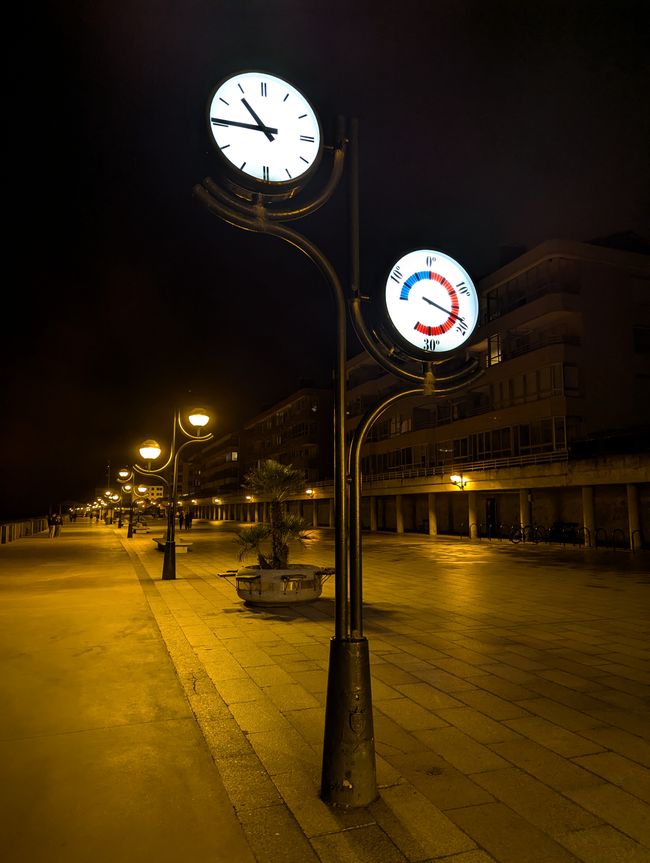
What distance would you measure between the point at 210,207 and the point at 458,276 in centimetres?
172

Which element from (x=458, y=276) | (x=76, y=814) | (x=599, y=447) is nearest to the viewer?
(x=76, y=814)

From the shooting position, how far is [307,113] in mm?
4176

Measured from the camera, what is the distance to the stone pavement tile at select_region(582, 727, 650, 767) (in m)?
4.40

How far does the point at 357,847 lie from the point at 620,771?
82.1 inches

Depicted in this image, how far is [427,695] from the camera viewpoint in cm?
591

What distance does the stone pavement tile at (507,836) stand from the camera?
3113 millimetres

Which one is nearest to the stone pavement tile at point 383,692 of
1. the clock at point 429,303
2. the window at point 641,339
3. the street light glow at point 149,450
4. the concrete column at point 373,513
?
the clock at point 429,303

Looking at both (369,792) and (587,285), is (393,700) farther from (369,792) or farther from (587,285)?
(587,285)

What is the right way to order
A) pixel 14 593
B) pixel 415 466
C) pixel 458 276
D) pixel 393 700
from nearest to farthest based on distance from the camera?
pixel 458 276 → pixel 393 700 → pixel 14 593 → pixel 415 466

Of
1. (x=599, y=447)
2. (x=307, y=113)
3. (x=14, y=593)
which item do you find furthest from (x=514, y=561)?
(x=307, y=113)

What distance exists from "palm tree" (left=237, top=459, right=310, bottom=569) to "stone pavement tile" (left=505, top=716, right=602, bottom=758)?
290 inches

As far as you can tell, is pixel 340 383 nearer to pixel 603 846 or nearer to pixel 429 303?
pixel 429 303

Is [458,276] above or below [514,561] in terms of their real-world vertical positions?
above

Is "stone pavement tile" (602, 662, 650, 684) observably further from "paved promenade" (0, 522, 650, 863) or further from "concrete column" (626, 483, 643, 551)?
"concrete column" (626, 483, 643, 551)
